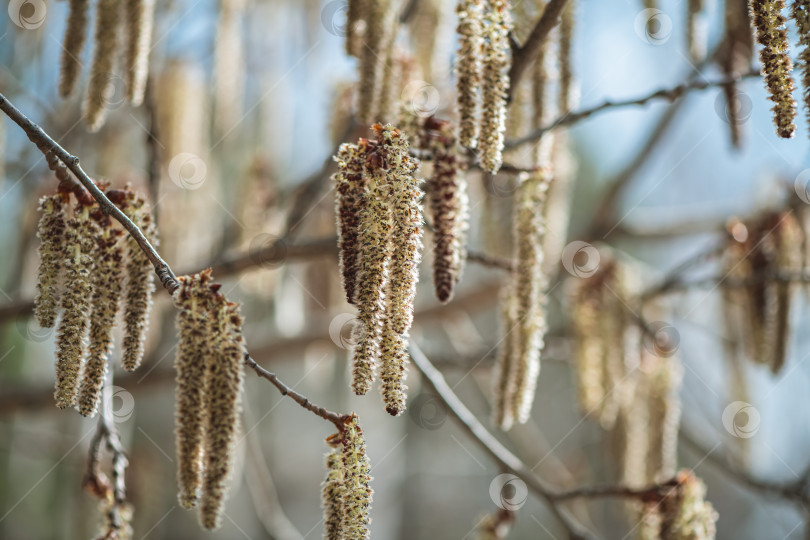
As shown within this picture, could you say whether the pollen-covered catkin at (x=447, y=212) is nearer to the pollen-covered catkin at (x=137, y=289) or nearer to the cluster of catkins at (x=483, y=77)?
the cluster of catkins at (x=483, y=77)

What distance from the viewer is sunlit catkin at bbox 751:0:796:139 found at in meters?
0.85

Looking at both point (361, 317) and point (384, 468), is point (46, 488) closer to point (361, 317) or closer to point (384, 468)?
point (384, 468)

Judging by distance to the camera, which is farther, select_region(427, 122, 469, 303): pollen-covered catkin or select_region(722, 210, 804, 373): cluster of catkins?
select_region(722, 210, 804, 373): cluster of catkins

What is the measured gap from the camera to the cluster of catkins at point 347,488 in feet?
2.96

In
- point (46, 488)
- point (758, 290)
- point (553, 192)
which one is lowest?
point (758, 290)

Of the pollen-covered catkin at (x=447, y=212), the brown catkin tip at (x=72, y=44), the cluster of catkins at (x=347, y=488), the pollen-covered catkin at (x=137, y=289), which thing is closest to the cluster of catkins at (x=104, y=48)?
the brown catkin tip at (x=72, y=44)

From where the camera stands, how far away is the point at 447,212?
1074 mm

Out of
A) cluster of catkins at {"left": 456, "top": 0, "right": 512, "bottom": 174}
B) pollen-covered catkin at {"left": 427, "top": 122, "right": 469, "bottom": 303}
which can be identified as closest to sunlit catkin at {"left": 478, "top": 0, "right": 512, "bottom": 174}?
cluster of catkins at {"left": 456, "top": 0, "right": 512, "bottom": 174}

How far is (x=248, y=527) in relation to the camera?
730 cm

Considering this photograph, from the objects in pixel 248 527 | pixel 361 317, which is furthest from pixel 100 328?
pixel 248 527

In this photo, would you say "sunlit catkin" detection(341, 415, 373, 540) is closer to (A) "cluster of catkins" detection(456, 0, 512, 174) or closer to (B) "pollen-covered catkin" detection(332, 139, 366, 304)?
(B) "pollen-covered catkin" detection(332, 139, 366, 304)

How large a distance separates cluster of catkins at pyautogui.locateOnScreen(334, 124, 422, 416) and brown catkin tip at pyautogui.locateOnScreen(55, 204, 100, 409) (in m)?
0.32


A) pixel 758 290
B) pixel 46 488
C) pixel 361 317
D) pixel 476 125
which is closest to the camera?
pixel 361 317

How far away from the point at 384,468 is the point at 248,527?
2.65 m
